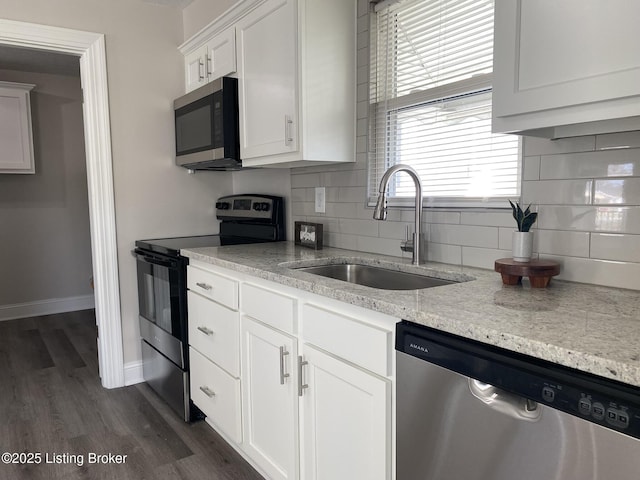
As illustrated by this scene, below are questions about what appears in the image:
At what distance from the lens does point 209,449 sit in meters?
2.19

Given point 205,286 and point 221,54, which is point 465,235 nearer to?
point 205,286

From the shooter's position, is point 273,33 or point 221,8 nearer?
point 273,33

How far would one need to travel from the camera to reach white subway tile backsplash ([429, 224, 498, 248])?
168cm

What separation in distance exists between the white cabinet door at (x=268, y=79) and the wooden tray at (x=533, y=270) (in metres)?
1.06

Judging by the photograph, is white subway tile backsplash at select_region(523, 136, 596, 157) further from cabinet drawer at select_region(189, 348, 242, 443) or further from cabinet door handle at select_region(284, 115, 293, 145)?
cabinet drawer at select_region(189, 348, 242, 443)

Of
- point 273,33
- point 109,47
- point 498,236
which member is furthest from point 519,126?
point 109,47

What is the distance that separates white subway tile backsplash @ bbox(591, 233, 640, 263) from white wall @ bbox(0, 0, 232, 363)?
243 centimetres

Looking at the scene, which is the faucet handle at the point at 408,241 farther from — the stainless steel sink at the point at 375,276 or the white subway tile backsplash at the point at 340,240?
the white subway tile backsplash at the point at 340,240

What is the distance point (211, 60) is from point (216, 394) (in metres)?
1.80

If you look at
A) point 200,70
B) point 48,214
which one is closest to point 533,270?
point 200,70

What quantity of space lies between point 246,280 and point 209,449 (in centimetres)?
90

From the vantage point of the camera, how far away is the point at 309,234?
238 cm

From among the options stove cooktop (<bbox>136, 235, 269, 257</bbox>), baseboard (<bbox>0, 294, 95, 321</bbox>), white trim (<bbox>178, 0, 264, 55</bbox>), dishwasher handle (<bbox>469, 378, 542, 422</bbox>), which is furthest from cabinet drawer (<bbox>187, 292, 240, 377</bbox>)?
baseboard (<bbox>0, 294, 95, 321</bbox>)

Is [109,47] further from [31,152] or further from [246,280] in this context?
[31,152]
